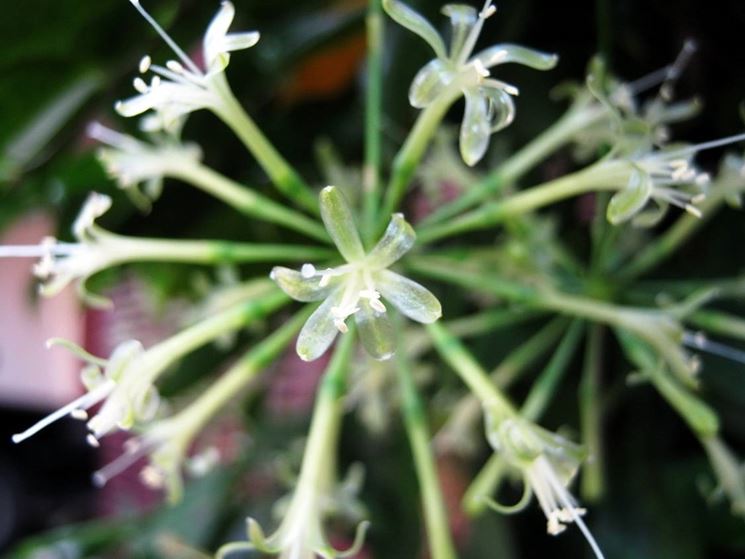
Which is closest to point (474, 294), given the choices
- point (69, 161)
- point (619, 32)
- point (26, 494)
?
point (619, 32)

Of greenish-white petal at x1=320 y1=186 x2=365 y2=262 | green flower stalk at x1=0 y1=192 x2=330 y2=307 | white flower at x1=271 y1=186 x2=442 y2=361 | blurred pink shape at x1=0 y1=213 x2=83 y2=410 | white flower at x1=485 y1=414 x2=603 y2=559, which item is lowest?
white flower at x1=485 y1=414 x2=603 y2=559

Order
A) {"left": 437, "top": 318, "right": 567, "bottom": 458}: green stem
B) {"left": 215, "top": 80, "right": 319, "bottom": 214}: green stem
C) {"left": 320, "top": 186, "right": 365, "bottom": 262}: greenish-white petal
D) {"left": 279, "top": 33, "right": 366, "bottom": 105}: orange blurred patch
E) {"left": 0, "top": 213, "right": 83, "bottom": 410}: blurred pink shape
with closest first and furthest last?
{"left": 320, "top": 186, "right": 365, "bottom": 262}: greenish-white petal → {"left": 215, "top": 80, "right": 319, "bottom": 214}: green stem → {"left": 437, "top": 318, "right": 567, "bottom": 458}: green stem → {"left": 279, "top": 33, "right": 366, "bottom": 105}: orange blurred patch → {"left": 0, "top": 213, "right": 83, "bottom": 410}: blurred pink shape

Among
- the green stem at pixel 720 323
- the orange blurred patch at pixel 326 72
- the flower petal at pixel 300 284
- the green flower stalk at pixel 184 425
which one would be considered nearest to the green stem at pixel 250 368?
the green flower stalk at pixel 184 425

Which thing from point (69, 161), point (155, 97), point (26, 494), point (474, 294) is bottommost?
point (155, 97)

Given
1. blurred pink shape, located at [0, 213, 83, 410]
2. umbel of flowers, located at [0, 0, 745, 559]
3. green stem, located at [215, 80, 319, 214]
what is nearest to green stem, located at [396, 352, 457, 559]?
umbel of flowers, located at [0, 0, 745, 559]

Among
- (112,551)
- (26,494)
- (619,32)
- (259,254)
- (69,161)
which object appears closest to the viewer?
(259,254)

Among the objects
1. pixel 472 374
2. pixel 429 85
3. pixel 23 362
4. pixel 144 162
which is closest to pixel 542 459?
pixel 472 374

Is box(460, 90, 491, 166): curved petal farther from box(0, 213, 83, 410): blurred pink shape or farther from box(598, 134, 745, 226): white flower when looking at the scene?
box(0, 213, 83, 410): blurred pink shape

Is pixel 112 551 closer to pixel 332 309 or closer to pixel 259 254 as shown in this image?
pixel 259 254
